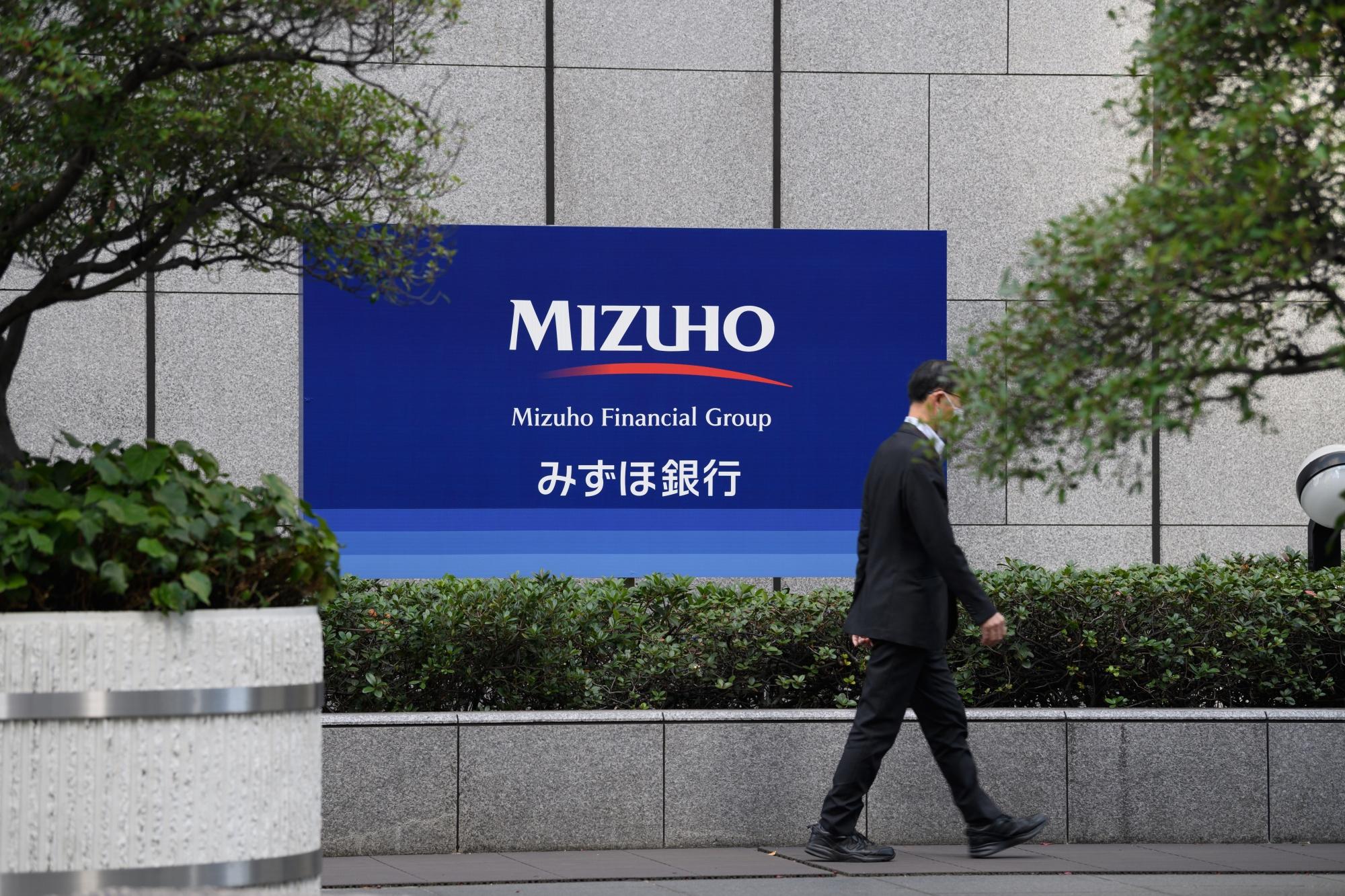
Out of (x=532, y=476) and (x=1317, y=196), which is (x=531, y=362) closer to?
(x=532, y=476)

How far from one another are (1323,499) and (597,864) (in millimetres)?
4272

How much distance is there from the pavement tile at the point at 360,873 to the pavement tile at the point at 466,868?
0.03 m

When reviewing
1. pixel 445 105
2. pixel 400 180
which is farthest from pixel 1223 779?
pixel 445 105

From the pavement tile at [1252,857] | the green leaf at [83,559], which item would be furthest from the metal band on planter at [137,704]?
the pavement tile at [1252,857]

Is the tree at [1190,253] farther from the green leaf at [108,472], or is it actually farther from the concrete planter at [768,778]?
the concrete planter at [768,778]

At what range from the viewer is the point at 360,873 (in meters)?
6.32

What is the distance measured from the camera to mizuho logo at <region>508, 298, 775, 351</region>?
10.4 metres

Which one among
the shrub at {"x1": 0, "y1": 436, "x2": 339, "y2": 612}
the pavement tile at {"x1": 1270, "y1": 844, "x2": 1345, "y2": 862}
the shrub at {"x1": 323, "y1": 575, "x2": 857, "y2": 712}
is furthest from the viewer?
the shrub at {"x1": 323, "y1": 575, "x2": 857, "y2": 712}

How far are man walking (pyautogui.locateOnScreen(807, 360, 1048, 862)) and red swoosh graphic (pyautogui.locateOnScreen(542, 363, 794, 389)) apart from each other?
13.0ft

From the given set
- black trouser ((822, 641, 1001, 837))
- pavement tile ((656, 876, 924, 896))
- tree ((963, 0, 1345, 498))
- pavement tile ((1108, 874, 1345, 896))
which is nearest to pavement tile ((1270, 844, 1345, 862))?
pavement tile ((1108, 874, 1345, 896))

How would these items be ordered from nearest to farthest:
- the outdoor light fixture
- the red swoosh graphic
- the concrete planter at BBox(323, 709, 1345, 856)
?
the concrete planter at BBox(323, 709, 1345, 856) < the outdoor light fixture < the red swoosh graphic

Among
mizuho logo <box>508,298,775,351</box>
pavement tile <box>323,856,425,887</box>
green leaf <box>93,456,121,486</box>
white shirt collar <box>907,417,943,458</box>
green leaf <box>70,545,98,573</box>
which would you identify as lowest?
pavement tile <box>323,856,425,887</box>

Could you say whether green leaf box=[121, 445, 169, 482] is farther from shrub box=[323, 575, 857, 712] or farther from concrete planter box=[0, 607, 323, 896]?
shrub box=[323, 575, 857, 712]

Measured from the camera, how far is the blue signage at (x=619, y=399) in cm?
1031
